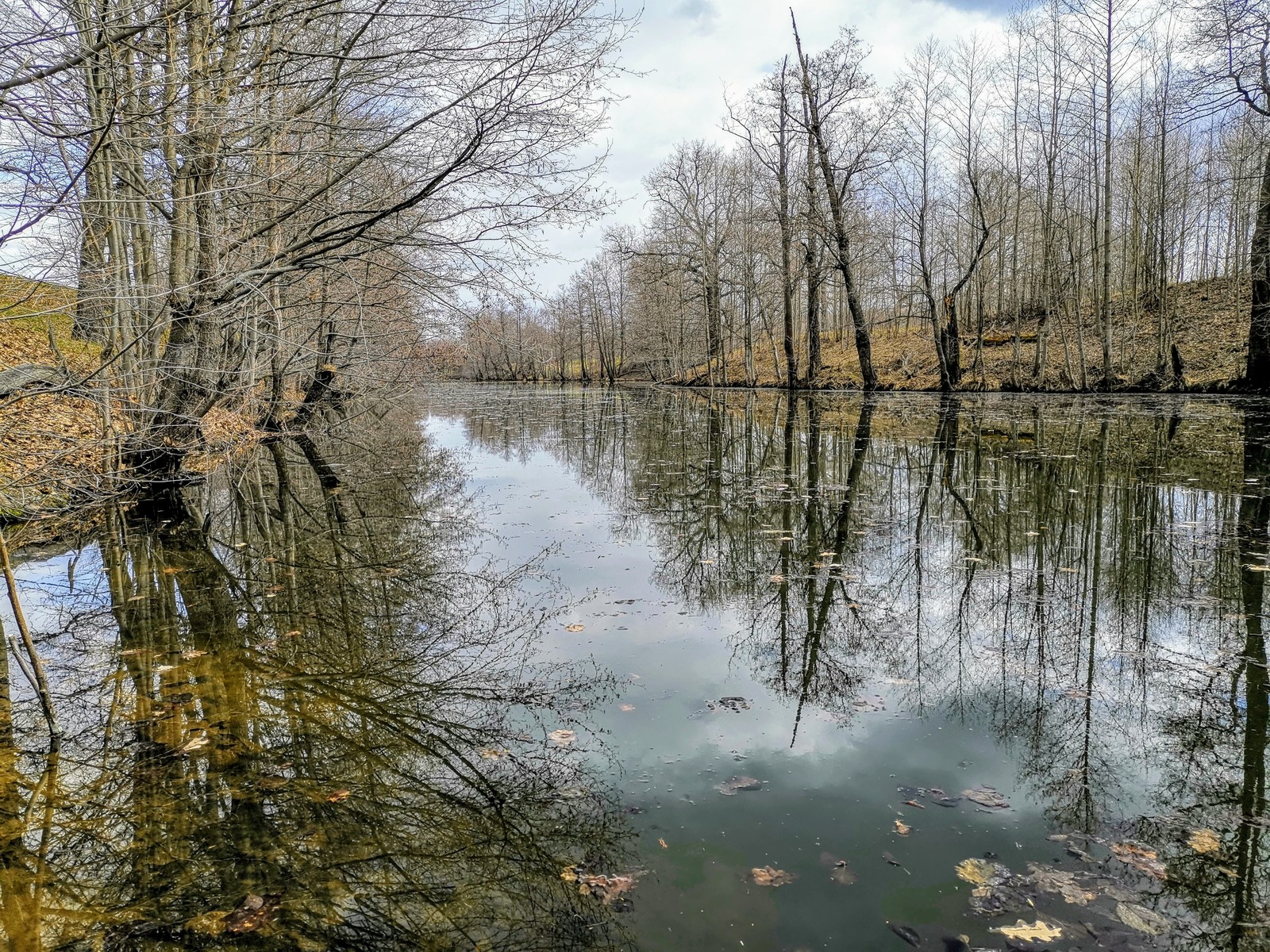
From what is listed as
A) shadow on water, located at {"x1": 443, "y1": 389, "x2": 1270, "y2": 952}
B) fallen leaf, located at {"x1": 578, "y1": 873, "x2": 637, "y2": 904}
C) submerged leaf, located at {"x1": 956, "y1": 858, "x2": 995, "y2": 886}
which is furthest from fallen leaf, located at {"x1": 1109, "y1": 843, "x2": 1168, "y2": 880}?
fallen leaf, located at {"x1": 578, "y1": 873, "x2": 637, "y2": 904}

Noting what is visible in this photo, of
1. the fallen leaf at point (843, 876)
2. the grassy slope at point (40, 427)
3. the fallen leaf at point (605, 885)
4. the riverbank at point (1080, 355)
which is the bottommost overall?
the fallen leaf at point (605, 885)

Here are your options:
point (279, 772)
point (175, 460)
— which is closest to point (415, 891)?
point (279, 772)

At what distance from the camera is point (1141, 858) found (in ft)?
8.17

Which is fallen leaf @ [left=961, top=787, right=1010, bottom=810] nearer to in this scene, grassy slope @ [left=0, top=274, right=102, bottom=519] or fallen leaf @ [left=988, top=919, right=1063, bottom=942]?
fallen leaf @ [left=988, top=919, right=1063, bottom=942]

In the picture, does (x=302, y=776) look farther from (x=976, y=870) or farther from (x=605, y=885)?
(x=976, y=870)

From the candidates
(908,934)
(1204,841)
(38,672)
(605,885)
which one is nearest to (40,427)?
(38,672)

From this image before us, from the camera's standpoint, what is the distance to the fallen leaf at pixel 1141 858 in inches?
94.7

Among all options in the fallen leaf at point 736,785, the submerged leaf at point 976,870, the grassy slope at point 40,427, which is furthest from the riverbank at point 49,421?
the submerged leaf at point 976,870

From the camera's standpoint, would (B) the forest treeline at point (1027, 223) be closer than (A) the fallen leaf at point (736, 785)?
No

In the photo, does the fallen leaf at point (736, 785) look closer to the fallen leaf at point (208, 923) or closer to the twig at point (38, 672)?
the fallen leaf at point (208, 923)

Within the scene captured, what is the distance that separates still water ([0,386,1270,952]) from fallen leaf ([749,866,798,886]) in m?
0.01

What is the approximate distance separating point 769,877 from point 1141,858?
4.52 feet

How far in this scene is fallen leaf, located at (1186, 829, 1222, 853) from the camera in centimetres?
251

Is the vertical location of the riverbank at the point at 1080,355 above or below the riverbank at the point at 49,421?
above
